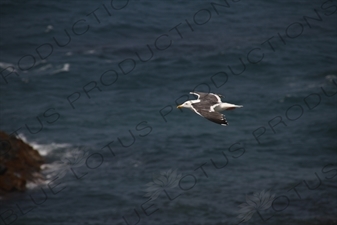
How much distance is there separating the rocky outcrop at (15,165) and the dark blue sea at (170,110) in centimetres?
72

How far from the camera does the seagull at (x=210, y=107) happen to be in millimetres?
29239

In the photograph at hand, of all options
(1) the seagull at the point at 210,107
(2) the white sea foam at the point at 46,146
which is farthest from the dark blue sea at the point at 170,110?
(1) the seagull at the point at 210,107

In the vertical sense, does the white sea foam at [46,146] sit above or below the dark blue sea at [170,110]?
above

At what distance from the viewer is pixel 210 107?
3145cm

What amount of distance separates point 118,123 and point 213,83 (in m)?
12.0

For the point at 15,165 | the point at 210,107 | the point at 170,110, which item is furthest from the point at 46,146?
the point at 210,107

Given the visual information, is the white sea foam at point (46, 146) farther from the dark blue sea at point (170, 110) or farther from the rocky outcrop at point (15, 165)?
the rocky outcrop at point (15, 165)

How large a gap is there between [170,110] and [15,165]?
61.9 feet

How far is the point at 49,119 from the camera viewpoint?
213 ft

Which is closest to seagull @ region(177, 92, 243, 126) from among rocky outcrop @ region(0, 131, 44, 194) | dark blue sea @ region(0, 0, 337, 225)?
dark blue sea @ region(0, 0, 337, 225)

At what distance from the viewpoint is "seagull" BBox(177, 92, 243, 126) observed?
1151 inches

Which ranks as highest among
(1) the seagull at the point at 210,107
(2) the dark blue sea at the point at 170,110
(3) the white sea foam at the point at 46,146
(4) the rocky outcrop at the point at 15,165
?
(1) the seagull at the point at 210,107

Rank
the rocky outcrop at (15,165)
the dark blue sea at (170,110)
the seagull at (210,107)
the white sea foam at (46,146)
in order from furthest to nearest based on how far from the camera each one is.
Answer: the white sea foam at (46,146), the dark blue sea at (170,110), the rocky outcrop at (15,165), the seagull at (210,107)

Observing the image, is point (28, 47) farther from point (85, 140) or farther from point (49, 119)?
point (85, 140)
